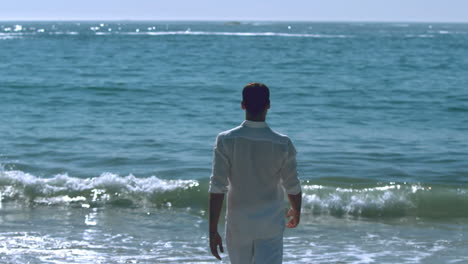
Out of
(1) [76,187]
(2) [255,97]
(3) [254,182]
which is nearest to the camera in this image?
(2) [255,97]

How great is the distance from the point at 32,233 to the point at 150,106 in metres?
11.5

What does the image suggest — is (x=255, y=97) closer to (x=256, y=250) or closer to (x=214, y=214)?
(x=214, y=214)

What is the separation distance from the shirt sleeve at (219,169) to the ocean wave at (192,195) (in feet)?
16.7

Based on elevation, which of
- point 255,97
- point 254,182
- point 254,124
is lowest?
point 254,182

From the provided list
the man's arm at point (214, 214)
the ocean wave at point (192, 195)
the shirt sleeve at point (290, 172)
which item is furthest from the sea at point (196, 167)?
the shirt sleeve at point (290, 172)

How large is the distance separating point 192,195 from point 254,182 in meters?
5.76

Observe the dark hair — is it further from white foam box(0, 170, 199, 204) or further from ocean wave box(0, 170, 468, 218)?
white foam box(0, 170, 199, 204)

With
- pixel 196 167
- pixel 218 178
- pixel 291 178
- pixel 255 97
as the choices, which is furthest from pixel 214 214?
pixel 196 167

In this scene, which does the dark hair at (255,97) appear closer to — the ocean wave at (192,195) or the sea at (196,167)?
the sea at (196,167)

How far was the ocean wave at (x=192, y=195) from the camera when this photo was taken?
912 centimetres

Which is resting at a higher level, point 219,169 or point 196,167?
point 219,169

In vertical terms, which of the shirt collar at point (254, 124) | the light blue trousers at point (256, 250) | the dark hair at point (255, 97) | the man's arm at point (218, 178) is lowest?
the light blue trousers at point (256, 250)

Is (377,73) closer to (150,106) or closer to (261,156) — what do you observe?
(150,106)

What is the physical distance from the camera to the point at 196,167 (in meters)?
11.3
